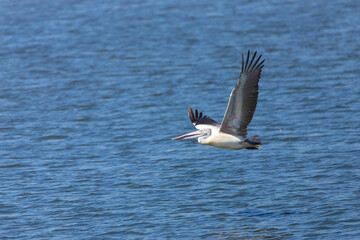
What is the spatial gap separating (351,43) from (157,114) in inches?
272

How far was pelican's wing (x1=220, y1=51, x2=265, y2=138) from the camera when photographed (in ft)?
27.1

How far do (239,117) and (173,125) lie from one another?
3.94 meters

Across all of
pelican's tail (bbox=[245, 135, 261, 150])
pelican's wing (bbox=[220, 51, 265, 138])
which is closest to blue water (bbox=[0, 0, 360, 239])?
pelican's tail (bbox=[245, 135, 261, 150])

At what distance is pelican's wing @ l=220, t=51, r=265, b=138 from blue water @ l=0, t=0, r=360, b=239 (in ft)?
3.77

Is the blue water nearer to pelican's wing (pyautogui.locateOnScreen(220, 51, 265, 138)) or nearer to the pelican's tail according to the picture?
the pelican's tail

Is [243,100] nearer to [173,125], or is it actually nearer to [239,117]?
[239,117]

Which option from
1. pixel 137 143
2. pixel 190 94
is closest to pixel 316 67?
pixel 190 94

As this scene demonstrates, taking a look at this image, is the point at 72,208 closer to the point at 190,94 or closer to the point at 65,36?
the point at 190,94

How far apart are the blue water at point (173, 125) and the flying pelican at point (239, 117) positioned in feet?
3.12

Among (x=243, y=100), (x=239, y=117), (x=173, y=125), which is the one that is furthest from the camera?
(x=173, y=125)

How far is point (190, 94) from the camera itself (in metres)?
14.2

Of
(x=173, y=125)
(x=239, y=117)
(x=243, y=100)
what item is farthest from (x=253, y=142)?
(x=173, y=125)

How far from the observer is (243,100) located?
8.39 m

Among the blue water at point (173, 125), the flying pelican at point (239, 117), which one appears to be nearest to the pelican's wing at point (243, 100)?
the flying pelican at point (239, 117)
